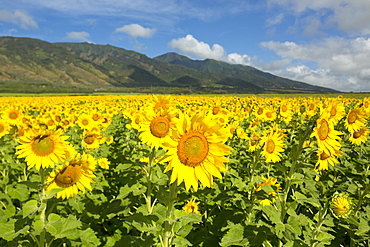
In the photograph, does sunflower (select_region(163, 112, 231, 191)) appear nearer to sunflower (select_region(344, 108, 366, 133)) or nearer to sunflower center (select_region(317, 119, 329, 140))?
sunflower center (select_region(317, 119, 329, 140))

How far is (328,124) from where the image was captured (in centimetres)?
332

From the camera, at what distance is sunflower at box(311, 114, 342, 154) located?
10.6 ft

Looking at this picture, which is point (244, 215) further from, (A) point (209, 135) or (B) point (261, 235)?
(A) point (209, 135)

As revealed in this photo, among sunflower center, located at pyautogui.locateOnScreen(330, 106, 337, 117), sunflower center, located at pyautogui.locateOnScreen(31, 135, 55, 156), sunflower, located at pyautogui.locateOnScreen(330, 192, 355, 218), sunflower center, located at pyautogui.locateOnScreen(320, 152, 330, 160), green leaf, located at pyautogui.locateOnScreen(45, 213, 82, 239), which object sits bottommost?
green leaf, located at pyautogui.locateOnScreen(45, 213, 82, 239)

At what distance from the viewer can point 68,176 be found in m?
3.55

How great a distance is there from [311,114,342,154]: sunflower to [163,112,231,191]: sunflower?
1.65 meters

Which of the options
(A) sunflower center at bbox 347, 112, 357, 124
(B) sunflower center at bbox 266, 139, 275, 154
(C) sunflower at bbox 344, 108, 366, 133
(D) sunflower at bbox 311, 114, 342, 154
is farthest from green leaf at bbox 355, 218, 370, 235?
(A) sunflower center at bbox 347, 112, 357, 124

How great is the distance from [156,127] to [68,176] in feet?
5.27

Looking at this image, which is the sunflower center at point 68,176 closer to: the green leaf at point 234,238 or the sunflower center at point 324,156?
the green leaf at point 234,238

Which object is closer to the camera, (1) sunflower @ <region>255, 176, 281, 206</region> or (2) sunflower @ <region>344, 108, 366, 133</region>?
(1) sunflower @ <region>255, 176, 281, 206</region>

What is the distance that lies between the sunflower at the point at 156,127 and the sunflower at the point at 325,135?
2.22 m

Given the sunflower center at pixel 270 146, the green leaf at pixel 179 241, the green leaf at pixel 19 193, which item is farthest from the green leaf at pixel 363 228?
the green leaf at pixel 19 193

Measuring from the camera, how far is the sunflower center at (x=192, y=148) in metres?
2.44

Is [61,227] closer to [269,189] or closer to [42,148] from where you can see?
[42,148]
